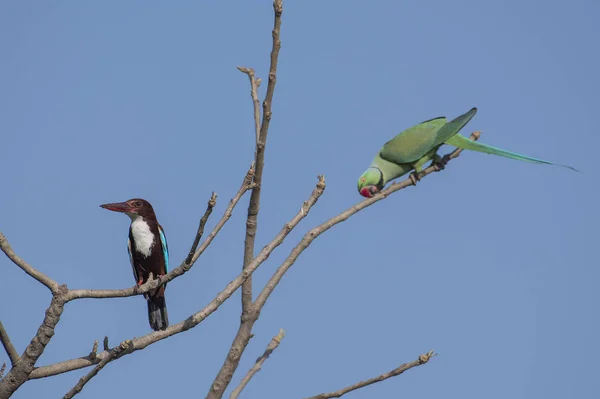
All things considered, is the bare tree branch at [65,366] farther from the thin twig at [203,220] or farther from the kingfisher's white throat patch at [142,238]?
the kingfisher's white throat patch at [142,238]

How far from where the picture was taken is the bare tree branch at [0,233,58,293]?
11.3 feet

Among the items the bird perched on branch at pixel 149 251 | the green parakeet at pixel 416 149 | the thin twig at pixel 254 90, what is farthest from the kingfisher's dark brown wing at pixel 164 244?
the thin twig at pixel 254 90

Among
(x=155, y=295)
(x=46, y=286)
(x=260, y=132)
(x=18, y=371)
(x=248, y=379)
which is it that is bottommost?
(x=248, y=379)

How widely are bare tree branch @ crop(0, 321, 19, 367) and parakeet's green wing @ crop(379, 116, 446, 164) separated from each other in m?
4.51

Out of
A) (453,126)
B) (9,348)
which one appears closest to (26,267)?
(9,348)

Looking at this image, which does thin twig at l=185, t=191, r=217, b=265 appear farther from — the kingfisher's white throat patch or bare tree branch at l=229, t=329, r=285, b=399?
the kingfisher's white throat patch

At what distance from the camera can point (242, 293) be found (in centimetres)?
382

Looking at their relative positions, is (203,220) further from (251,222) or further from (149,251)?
(149,251)

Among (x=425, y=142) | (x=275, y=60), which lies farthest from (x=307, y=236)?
(x=425, y=142)

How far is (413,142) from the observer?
23.7 ft

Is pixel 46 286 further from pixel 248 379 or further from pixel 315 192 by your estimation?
pixel 315 192

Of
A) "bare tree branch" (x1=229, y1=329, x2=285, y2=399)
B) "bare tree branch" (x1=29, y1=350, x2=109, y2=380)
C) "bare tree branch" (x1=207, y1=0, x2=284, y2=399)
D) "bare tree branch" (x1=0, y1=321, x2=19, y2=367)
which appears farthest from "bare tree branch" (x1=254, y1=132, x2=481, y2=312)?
"bare tree branch" (x1=0, y1=321, x2=19, y2=367)

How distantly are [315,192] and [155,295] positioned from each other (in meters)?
4.05

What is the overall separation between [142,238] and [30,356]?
4.19 meters
